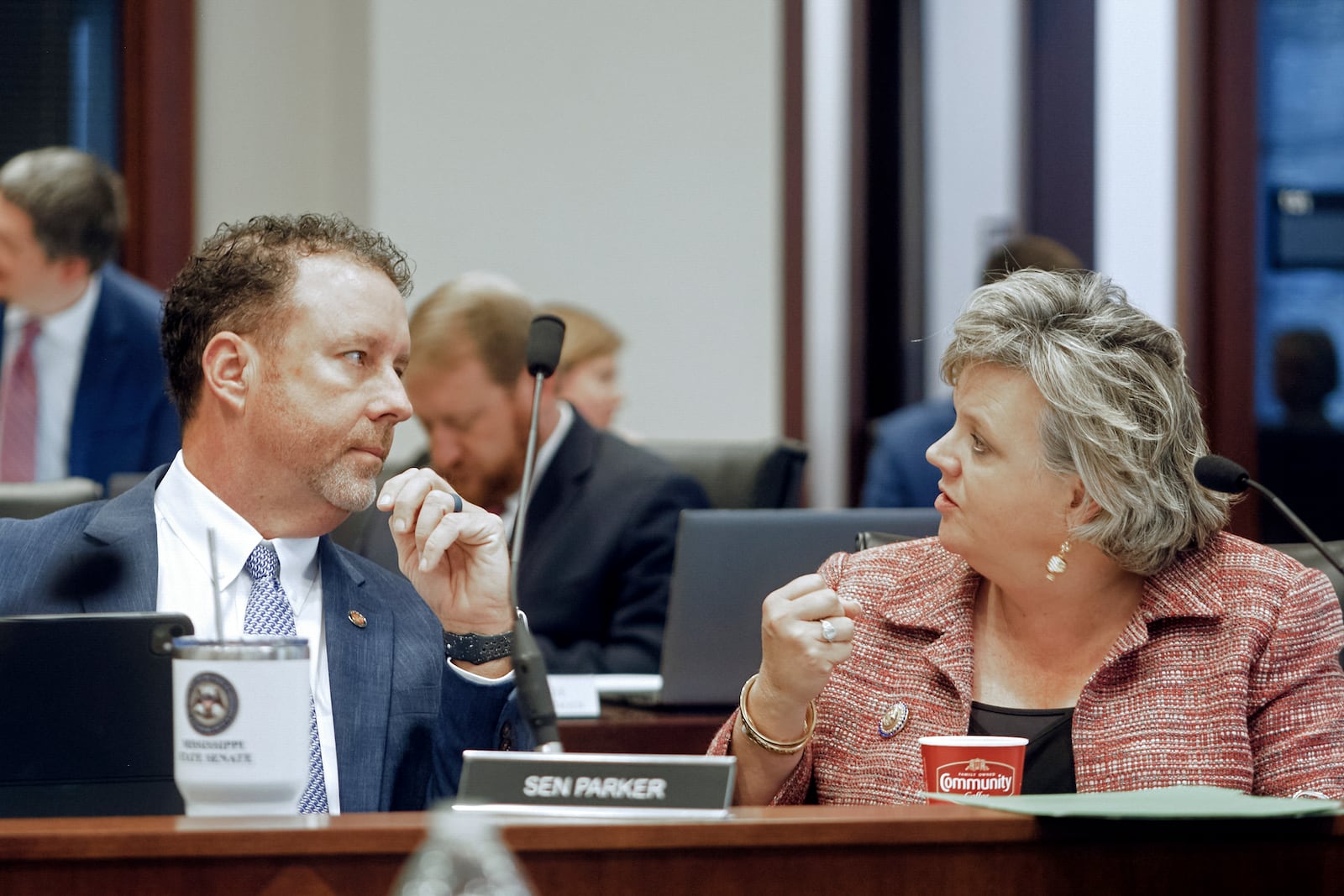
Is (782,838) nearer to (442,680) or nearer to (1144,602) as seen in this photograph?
(442,680)

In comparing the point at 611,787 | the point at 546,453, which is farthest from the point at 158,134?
the point at 611,787

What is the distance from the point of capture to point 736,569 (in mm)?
2105

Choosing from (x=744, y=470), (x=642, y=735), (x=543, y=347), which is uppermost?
(x=543, y=347)

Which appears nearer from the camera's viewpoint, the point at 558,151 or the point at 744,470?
the point at 744,470

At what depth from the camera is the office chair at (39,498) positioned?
2.38m

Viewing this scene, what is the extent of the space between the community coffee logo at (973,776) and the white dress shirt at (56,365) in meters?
3.20

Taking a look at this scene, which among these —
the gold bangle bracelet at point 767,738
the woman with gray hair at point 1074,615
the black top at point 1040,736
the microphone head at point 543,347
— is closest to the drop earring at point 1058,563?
the woman with gray hair at point 1074,615

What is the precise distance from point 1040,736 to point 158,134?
11.5 feet

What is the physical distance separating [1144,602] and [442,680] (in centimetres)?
73

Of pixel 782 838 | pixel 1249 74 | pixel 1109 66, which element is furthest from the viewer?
pixel 1109 66

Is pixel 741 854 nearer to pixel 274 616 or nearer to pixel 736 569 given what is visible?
pixel 274 616

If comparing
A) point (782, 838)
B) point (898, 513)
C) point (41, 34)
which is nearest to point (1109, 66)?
point (898, 513)

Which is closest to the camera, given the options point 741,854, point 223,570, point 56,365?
point 741,854

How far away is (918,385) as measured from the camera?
4.84 metres
